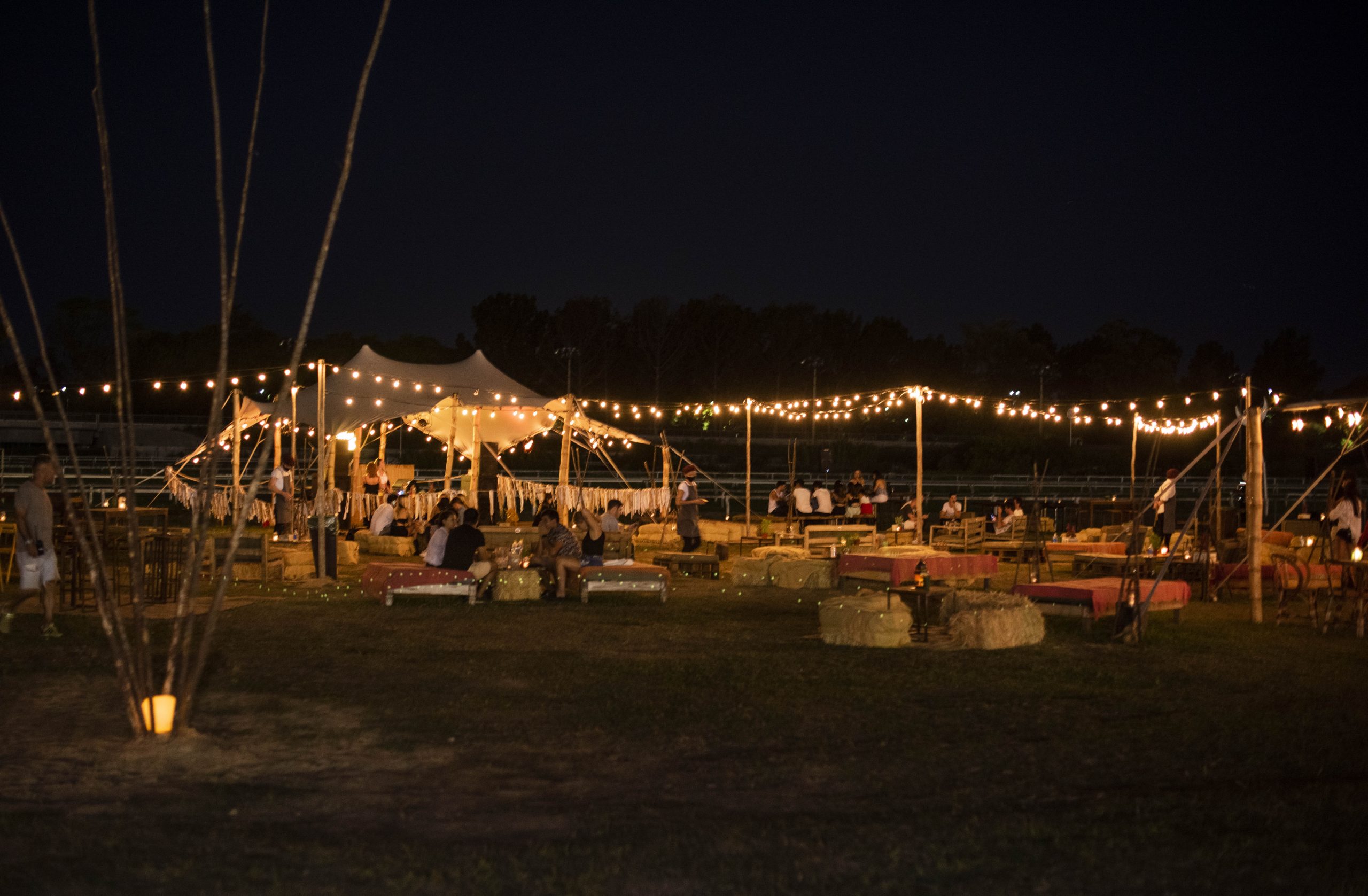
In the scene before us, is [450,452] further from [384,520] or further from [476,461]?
[384,520]

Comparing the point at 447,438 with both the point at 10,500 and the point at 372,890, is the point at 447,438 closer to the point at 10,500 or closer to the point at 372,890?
the point at 10,500

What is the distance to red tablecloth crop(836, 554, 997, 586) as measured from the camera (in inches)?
511

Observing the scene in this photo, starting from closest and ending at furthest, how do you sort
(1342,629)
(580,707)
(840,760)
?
(840,760)
(580,707)
(1342,629)

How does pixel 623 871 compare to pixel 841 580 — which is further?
pixel 841 580

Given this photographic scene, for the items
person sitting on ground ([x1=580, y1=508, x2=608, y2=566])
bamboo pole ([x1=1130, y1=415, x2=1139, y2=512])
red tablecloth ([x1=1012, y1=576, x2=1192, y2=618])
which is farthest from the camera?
bamboo pole ([x1=1130, y1=415, x2=1139, y2=512])

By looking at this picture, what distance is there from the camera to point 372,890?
412 cm

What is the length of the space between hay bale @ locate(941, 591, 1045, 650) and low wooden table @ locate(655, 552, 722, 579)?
17.5ft

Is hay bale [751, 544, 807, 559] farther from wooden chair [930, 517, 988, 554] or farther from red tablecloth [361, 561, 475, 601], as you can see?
red tablecloth [361, 561, 475, 601]

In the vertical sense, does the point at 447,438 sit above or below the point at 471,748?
above

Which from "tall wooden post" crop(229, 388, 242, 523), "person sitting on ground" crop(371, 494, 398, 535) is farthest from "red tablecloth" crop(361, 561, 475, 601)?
"tall wooden post" crop(229, 388, 242, 523)

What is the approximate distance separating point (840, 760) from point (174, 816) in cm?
303

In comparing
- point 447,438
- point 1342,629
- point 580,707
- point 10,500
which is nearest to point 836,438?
point 447,438

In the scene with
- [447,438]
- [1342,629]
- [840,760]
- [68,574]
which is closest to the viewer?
[840,760]

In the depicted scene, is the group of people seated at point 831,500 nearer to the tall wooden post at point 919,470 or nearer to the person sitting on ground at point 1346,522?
the tall wooden post at point 919,470
